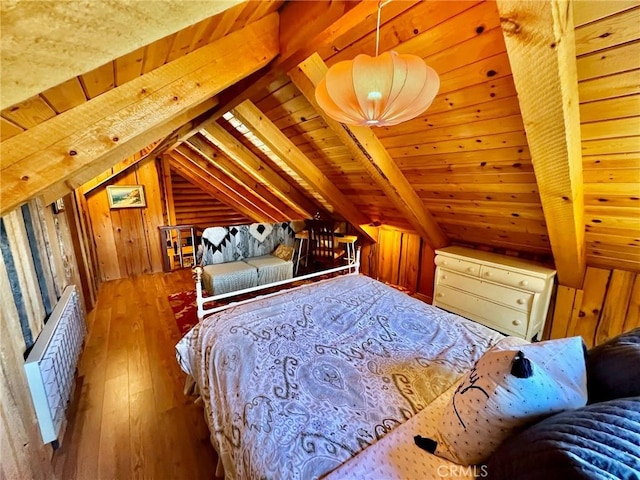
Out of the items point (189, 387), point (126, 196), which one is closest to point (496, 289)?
point (189, 387)

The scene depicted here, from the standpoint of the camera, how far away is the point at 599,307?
2.18 metres

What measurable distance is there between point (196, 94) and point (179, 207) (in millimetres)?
4614

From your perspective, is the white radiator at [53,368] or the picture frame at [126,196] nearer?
the white radiator at [53,368]

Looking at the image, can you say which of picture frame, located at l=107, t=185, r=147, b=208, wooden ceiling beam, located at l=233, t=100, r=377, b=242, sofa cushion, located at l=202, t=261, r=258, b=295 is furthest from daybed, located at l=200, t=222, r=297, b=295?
picture frame, located at l=107, t=185, r=147, b=208

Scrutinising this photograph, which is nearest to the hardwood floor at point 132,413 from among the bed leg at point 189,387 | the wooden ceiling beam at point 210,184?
the bed leg at point 189,387

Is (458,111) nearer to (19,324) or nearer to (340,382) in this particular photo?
(340,382)

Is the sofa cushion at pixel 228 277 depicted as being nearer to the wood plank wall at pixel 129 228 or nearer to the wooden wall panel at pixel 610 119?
the wood plank wall at pixel 129 228

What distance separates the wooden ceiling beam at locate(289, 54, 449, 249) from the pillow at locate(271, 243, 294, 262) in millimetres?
1750

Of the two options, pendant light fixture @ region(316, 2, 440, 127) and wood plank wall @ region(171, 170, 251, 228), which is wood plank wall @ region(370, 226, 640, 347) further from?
wood plank wall @ region(171, 170, 251, 228)

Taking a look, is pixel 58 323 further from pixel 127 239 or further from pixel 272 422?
pixel 127 239

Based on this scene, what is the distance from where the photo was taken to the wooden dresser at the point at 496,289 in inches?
90.3

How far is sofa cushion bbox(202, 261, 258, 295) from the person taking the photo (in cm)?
325

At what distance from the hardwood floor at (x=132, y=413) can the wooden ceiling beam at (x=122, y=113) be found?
A: 1467 millimetres

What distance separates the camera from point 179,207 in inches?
211
